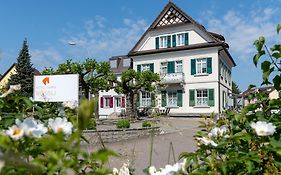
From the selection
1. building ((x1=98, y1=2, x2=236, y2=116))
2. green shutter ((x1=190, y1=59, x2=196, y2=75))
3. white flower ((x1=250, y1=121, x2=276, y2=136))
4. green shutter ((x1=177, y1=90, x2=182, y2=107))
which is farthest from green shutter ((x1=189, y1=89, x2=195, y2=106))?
white flower ((x1=250, y1=121, x2=276, y2=136))

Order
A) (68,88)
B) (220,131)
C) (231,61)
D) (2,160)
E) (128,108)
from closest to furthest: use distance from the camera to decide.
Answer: (2,160) → (220,131) → (68,88) → (128,108) → (231,61)

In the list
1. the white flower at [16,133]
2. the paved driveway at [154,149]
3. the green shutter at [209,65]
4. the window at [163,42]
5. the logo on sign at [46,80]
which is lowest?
the paved driveway at [154,149]

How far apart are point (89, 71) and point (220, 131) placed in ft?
81.3

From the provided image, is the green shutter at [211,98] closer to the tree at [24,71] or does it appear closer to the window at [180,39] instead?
the window at [180,39]

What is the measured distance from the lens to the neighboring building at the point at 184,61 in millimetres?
30984

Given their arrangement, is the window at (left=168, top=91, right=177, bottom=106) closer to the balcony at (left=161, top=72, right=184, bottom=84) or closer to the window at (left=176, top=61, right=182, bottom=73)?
Answer: the balcony at (left=161, top=72, right=184, bottom=84)

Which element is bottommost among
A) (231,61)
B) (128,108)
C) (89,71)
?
(128,108)

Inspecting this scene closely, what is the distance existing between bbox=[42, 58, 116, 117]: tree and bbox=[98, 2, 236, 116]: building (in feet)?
20.9

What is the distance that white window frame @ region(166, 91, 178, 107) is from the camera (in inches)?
1304

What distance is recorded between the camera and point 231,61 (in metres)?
38.9

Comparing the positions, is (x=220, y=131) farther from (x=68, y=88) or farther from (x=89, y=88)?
(x=89, y=88)

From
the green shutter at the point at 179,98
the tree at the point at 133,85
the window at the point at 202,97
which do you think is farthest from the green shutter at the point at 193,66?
the tree at the point at 133,85

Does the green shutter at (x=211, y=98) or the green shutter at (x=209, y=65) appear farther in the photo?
the green shutter at (x=209, y=65)

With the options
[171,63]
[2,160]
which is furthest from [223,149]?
[171,63]
